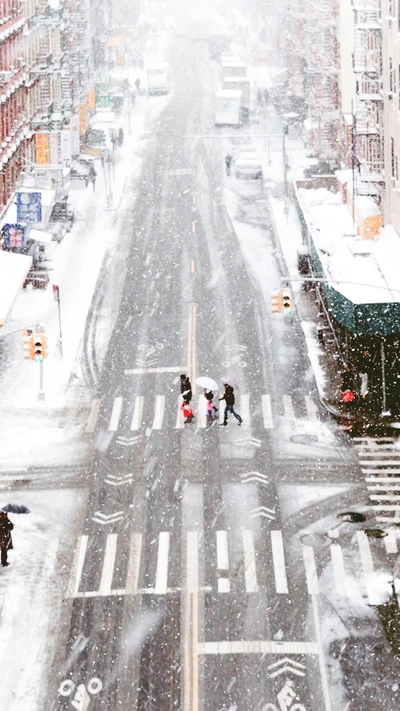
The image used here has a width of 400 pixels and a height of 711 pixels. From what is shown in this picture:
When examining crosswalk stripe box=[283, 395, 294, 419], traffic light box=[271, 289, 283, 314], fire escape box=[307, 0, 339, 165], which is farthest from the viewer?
fire escape box=[307, 0, 339, 165]

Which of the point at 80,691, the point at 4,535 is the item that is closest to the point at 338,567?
the point at 80,691

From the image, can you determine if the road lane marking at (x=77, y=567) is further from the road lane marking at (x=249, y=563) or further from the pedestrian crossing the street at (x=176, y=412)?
the pedestrian crossing the street at (x=176, y=412)

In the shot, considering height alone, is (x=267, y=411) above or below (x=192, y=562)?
above

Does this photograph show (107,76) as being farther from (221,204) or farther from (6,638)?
(6,638)

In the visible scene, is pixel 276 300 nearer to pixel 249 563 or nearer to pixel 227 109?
pixel 249 563

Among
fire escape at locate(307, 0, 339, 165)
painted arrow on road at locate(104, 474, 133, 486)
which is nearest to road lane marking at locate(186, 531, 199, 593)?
painted arrow on road at locate(104, 474, 133, 486)

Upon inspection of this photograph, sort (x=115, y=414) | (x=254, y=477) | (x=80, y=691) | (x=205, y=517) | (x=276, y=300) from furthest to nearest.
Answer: (x=276, y=300) → (x=115, y=414) → (x=254, y=477) → (x=205, y=517) → (x=80, y=691)

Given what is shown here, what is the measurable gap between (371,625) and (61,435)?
1404 cm

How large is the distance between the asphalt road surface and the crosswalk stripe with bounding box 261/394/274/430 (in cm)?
5

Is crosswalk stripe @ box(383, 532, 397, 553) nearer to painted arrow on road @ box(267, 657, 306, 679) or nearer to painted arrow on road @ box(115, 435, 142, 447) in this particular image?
painted arrow on road @ box(267, 657, 306, 679)

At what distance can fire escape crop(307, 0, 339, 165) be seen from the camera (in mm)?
66062

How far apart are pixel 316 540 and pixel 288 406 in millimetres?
9307

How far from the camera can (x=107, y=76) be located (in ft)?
314

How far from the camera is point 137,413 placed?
34.5m
